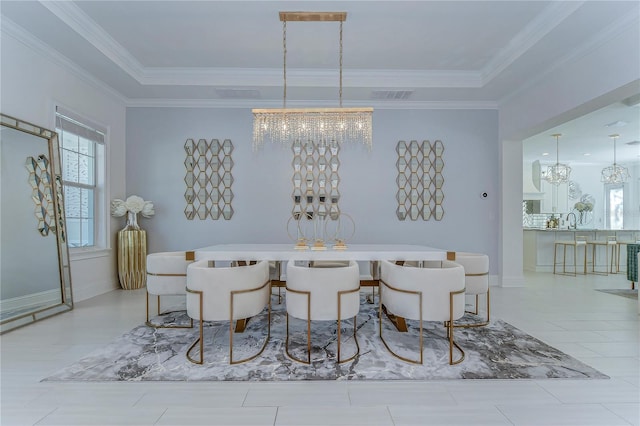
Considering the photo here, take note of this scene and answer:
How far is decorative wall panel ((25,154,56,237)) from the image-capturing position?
3.38 meters

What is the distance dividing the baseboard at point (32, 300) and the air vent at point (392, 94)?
14.1ft

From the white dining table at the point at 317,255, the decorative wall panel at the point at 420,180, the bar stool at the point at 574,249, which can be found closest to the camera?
the white dining table at the point at 317,255

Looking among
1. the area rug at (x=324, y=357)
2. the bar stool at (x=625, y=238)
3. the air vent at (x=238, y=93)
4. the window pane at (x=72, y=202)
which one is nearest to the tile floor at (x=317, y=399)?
the area rug at (x=324, y=357)

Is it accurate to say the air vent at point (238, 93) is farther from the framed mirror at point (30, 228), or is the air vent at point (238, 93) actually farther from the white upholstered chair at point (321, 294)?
the white upholstered chair at point (321, 294)

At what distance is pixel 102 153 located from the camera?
4594mm

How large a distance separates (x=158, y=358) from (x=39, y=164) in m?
2.42

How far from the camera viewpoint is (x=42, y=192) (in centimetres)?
346

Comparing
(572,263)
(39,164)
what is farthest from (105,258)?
(572,263)

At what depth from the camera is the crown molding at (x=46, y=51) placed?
123 inches

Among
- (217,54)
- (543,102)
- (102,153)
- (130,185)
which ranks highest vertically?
(217,54)

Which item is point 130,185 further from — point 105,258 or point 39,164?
point 39,164

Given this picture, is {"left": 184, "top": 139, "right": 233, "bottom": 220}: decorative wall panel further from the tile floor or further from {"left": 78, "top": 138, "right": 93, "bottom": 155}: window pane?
the tile floor

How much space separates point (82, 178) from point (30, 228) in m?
1.18

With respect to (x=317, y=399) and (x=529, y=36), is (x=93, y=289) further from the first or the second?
(x=529, y=36)
